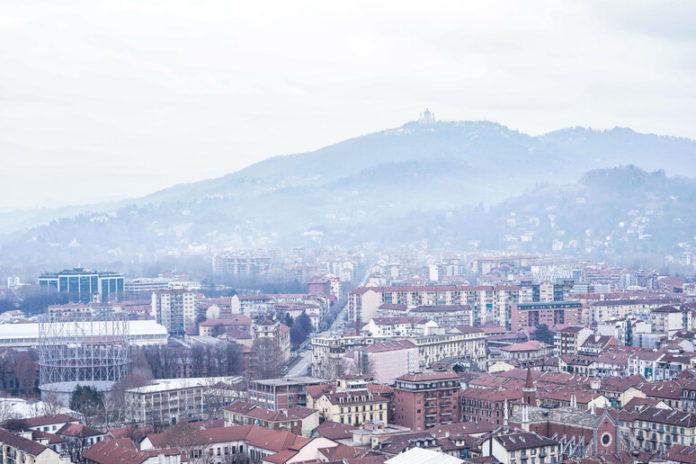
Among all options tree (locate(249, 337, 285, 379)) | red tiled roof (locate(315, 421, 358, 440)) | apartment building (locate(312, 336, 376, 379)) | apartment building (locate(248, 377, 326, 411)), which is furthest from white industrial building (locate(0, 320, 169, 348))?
red tiled roof (locate(315, 421, 358, 440))

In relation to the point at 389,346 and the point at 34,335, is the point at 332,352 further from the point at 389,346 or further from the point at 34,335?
the point at 34,335

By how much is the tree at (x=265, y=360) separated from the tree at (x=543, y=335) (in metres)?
7.75

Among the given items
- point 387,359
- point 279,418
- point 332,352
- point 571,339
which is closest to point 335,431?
point 279,418

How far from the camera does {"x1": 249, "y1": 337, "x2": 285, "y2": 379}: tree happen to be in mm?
25422

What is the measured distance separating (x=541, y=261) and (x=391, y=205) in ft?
249

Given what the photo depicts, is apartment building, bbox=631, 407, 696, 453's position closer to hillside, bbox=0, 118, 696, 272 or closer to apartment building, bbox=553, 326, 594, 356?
apartment building, bbox=553, 326, 594, 356

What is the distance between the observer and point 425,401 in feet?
66.7

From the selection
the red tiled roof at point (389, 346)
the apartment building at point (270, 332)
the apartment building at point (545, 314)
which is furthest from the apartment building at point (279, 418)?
the apartment building at point (545, 314)

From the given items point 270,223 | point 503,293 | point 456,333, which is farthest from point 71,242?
point 456,333

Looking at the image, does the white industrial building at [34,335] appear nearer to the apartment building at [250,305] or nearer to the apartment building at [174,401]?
the apartment building at [250,305]

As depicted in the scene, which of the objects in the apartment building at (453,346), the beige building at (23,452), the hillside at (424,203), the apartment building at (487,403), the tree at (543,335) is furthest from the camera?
the hillside at (424,203)

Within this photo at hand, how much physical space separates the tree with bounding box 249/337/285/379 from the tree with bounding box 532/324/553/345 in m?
7.75

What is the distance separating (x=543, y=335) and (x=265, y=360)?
955 centimetres

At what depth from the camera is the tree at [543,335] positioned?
31.9m
